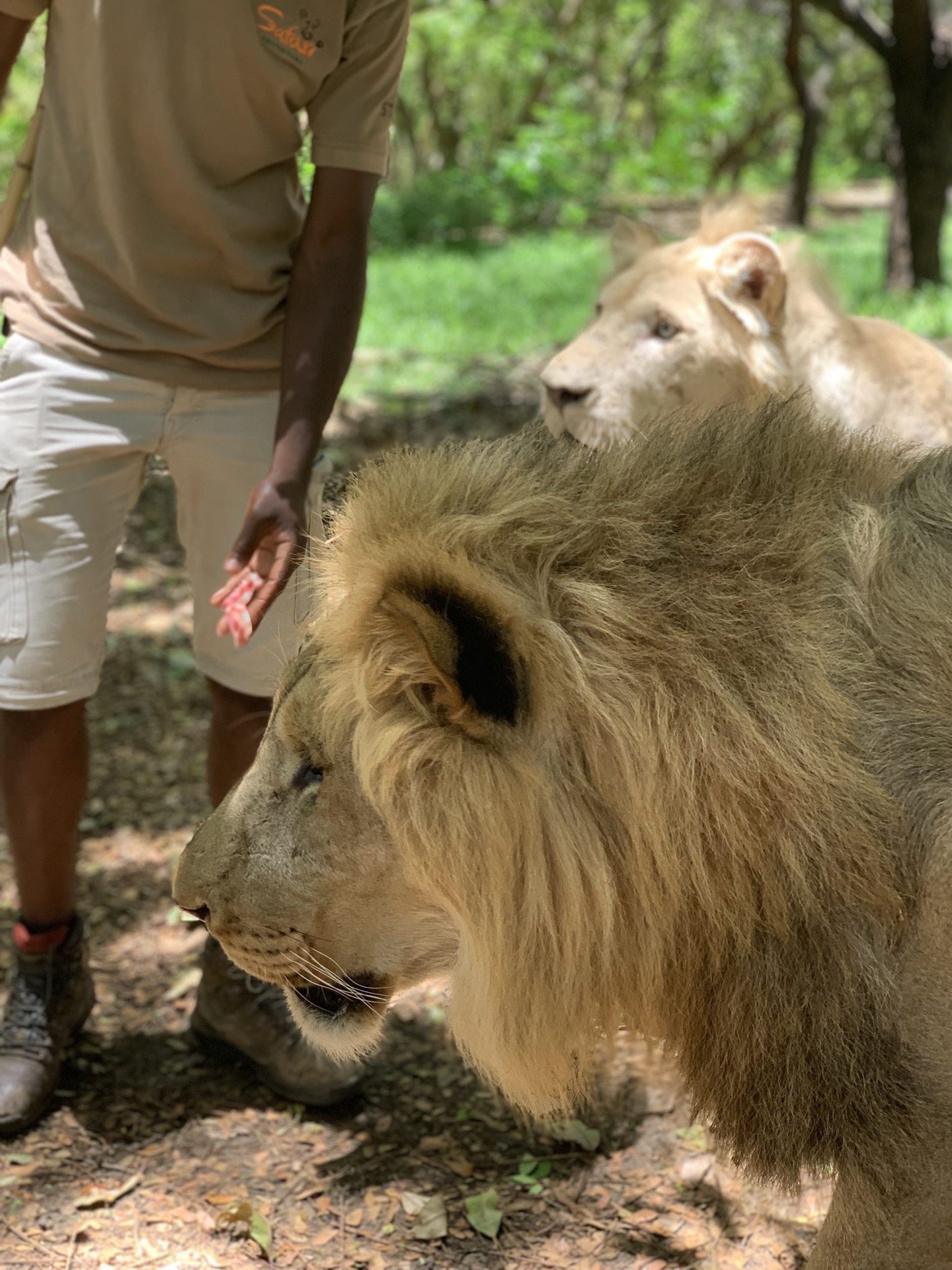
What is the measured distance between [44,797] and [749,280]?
8.89ft

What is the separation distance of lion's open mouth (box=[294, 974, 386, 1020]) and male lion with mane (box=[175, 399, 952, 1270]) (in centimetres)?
24

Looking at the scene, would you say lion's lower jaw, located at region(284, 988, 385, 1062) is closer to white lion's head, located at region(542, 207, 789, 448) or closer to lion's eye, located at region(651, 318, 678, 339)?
white lion's head, located at region(542, 207, 789, 448)

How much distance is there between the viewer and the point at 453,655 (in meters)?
1.56

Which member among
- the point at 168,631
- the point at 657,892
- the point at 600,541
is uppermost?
the point at 600,541

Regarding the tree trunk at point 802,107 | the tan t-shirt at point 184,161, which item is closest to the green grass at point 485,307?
the tree trunk at point 802,107

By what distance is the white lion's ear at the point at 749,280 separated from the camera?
13.8ft

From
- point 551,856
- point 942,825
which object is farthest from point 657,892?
point 942,825

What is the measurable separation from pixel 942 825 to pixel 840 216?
24.1 m

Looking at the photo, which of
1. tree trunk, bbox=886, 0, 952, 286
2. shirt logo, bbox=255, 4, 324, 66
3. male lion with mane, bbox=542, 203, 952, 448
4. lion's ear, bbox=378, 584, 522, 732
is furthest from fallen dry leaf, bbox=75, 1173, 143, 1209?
tree trunk, bbox=886, 0, 952, 286

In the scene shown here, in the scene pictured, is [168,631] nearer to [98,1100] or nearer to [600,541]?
[98,1100]

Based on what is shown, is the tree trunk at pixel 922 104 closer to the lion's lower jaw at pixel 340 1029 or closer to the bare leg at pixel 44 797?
the bare leg at pixel 44 797

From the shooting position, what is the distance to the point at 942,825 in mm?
1578

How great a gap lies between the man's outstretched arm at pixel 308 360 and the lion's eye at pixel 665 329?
169 centimetres

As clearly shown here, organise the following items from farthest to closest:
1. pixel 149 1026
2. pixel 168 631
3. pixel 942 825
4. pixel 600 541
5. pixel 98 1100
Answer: pixel 168 631, pixel 149 1026, pixel 98 1100, pixel 600 541, pixel 942 825
